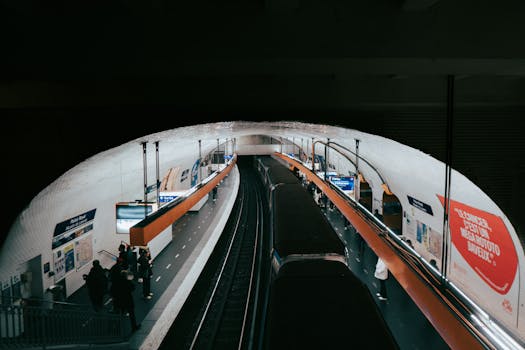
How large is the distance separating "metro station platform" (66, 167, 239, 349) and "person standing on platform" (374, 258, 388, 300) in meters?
5.18

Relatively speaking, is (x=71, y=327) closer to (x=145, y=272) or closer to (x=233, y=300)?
(x=145, y=272)

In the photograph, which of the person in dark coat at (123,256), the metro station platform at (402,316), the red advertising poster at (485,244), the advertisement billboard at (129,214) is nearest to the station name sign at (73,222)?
the advertisement billboard at (129,214)

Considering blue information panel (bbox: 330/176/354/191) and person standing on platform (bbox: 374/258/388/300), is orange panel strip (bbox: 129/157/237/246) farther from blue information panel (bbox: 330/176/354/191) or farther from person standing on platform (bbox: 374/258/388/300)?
blue information panel (bbox: 330/176/354/191)

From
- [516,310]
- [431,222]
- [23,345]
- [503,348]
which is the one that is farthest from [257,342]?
[503,348]

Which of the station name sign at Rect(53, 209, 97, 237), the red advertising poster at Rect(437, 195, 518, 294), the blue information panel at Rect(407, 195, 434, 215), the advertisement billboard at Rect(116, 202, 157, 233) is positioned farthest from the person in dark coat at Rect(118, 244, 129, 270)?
the blue information panel at Rect(407, 195, 434, 215)

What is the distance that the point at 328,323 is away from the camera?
3.50 meters

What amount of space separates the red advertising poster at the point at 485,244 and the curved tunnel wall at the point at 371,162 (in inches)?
1.1

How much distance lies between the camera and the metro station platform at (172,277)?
7469 millimetres

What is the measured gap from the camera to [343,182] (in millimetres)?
12250

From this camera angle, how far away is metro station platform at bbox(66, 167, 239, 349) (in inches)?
294

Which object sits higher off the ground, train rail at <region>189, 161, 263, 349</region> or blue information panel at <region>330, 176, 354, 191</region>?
blue information panel at <region>330, 176, 354, 191</region>

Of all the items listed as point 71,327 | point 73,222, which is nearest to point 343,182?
point 73,222

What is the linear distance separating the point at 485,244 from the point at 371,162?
14.3 ft

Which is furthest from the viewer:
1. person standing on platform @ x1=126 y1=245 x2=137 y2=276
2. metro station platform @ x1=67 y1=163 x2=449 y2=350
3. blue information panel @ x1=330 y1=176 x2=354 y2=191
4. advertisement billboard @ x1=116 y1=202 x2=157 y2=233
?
blue information panel @ x1=330 y1=176 x2=354 y2=191
